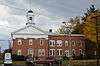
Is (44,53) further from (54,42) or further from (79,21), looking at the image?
(79,21)

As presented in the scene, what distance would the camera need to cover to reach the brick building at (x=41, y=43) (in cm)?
10988

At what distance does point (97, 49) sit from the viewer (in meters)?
99.9

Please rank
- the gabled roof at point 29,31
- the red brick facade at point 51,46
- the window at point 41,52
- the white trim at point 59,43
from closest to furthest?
the red brick facade at point 51,46
the gabled roof at point 29,31
the window at point 41,52
the white trim at point 59,43

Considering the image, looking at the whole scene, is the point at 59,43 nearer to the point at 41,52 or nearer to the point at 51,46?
the point at 51,46

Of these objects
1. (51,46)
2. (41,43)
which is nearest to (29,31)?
(41,43)

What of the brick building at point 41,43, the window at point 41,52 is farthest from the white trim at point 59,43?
the window at point 41,52

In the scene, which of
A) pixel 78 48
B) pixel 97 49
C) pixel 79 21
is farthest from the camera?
pixel 79 21

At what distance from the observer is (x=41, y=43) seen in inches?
4402

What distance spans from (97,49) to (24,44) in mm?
24059

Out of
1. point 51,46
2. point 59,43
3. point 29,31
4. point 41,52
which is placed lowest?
point 41,52

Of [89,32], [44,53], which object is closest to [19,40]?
[44,53]

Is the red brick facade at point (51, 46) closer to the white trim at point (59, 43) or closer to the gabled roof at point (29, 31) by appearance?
the white trim at point (59, 43)

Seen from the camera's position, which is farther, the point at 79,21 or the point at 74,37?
the point at 79,21

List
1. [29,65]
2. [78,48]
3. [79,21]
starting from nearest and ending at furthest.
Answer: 1. [29,65]
2. [78,48]
3. [79,21]
